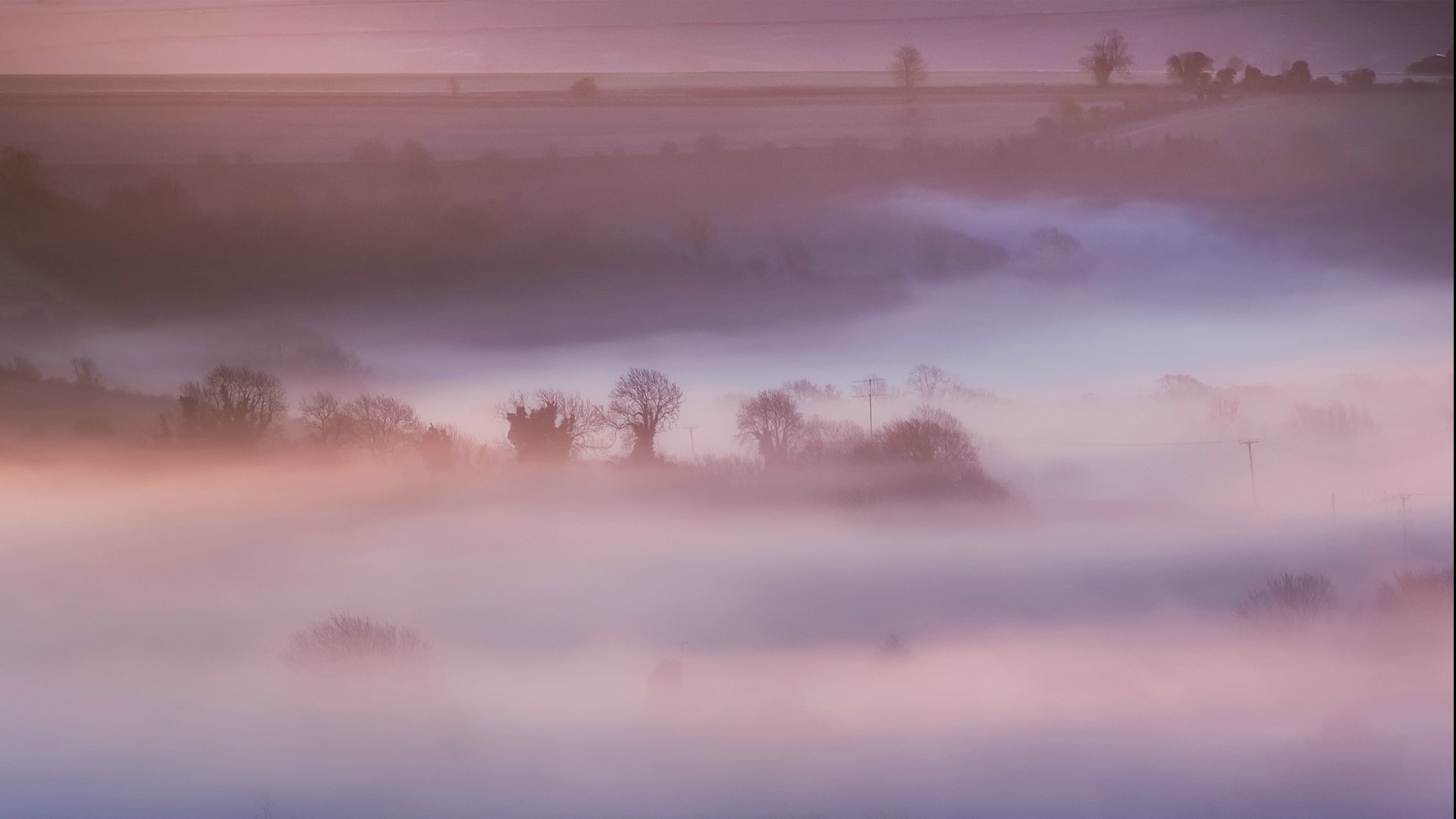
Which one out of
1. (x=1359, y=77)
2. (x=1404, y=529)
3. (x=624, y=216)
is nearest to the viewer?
(x=1404, y=529)

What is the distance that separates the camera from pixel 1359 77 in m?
2.27

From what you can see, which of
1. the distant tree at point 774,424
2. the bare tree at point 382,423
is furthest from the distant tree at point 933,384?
the bare tree at point 382,423

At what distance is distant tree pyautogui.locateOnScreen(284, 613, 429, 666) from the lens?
232cm

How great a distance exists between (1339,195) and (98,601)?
2632mm

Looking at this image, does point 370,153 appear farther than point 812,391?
Yes

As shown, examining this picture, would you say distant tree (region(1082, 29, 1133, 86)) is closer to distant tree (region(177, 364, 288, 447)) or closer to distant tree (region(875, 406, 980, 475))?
distant tree (region(875, 406, 980, 475))

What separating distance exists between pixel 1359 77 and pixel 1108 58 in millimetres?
485

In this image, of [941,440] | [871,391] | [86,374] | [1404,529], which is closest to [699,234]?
[871,391]

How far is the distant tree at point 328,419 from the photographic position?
2.36 metres

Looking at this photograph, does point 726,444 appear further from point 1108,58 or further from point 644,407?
point 1108,58

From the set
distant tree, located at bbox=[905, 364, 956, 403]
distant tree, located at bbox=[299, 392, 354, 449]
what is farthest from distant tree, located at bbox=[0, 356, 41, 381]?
distant tree, located at bbox=[905, 364, 956, 403]

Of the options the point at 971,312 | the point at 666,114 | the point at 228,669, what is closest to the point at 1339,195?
the point at 971,312

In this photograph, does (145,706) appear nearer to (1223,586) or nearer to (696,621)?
(696,621)

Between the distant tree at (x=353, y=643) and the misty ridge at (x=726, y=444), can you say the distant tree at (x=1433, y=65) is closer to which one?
the misty ridge at (x=726, y=444)
